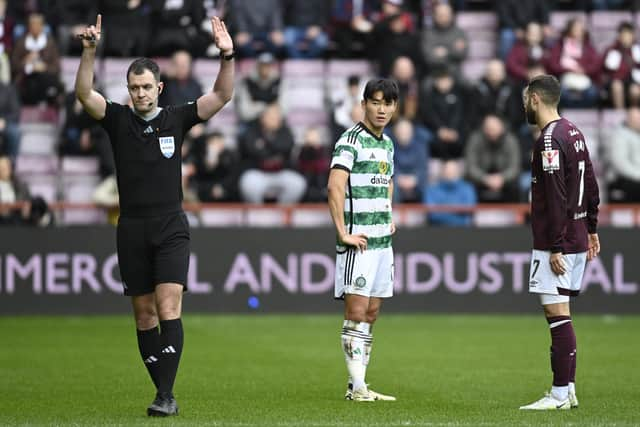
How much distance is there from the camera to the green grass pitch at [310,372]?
350 inches

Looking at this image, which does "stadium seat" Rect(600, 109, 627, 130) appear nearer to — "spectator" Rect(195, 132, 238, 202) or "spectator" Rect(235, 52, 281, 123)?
"spectator" Rect(235, 52, 281, 123)

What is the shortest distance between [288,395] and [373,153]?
6.30 feet

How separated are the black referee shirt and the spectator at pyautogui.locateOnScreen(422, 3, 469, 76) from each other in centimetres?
1311

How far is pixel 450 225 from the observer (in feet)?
60.5

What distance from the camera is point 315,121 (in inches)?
856

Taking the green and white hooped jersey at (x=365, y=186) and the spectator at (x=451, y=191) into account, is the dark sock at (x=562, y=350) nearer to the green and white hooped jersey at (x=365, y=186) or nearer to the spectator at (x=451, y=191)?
the green and white hooped jersey at (x=365, y=186)

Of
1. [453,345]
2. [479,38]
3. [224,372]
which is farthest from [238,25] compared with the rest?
[224,372]

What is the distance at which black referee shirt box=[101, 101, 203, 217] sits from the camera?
8977 millimetres

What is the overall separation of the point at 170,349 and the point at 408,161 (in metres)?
11.2

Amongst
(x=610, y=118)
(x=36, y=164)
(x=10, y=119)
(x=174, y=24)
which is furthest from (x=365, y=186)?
(x=610, y=118)

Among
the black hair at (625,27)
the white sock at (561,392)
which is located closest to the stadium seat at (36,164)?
the black hair at (625,27)

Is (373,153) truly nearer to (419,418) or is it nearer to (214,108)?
(214,108)

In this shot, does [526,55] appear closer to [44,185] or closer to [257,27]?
[257,27]

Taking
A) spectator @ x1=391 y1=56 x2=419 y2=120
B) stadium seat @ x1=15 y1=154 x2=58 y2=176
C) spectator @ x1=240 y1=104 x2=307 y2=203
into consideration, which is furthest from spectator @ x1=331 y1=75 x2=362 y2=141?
stadium seat @ x1=15 y1=154 x2=58 y2=176
